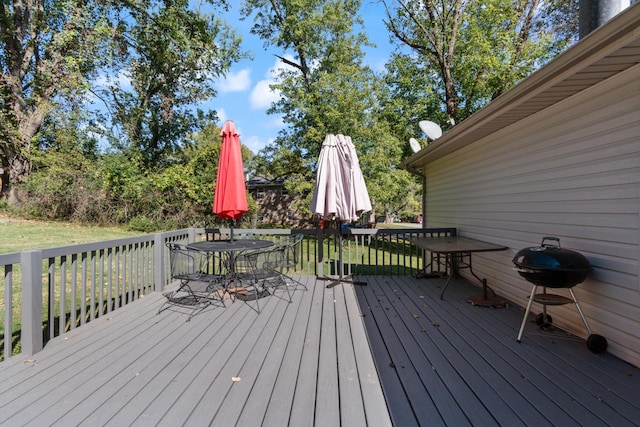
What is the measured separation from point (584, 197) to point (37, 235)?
1166 centimetres

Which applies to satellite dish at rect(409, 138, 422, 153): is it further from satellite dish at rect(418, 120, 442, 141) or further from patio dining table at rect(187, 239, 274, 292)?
patio dining table at rect(187, 239, 274, 292)

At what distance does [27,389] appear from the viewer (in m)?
2.23

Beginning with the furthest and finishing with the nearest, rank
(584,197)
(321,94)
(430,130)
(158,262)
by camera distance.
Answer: (321,94) < (430,130) < (158,262) < (584,197)

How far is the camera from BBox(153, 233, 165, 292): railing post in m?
4.86

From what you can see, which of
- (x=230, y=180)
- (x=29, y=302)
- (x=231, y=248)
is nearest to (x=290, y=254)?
(x=231, y=248)

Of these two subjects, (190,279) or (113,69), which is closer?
(190,279)

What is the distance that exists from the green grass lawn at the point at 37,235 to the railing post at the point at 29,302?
17.3 ft

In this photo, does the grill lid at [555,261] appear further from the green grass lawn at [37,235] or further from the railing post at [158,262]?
the green grass lawn at [37,235]

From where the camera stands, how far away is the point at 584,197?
3156 millimetres

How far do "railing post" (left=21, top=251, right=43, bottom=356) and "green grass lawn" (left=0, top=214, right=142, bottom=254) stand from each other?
5269 mm

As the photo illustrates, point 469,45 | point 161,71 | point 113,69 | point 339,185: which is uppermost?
point 161,71

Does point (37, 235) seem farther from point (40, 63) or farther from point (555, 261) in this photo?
point (555, 261)

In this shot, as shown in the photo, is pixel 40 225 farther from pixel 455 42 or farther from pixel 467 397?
pixel 455 42

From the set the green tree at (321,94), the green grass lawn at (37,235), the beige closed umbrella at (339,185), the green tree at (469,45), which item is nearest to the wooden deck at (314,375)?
the beige closed umbrella at (339,185)
